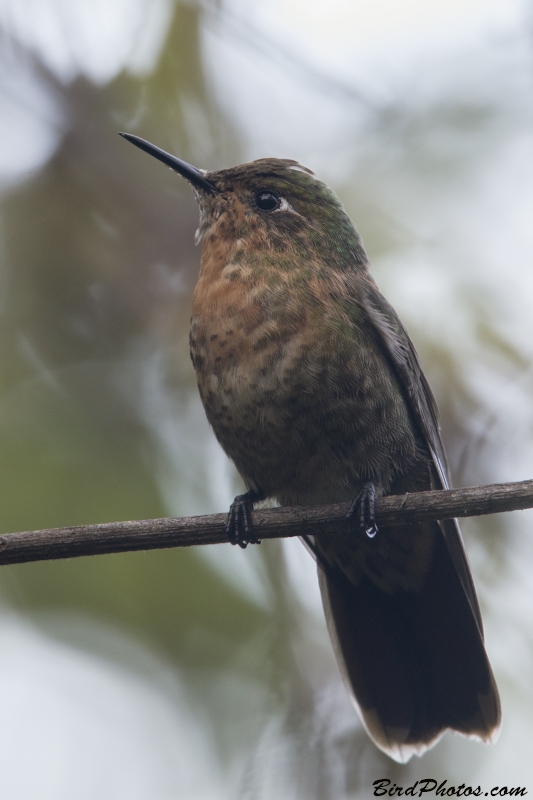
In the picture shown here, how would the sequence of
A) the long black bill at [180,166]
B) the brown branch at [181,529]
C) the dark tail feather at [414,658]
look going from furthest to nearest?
1. the long black bill at [180,166]
2. the dark tail feather at [414,658]
3. the brown branch at [181,529]

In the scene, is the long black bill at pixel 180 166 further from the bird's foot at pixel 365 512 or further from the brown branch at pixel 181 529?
the brown branch at pixel 181 529

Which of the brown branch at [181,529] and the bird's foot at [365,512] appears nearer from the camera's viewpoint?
the brown branch at [181,529]

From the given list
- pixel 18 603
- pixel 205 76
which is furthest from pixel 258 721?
pixel 205 76

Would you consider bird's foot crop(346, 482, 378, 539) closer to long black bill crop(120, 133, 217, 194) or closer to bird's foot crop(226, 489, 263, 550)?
bird's foot crop(226, 489, 263, 550)

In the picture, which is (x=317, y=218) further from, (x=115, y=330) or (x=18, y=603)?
(x=18, y=603)

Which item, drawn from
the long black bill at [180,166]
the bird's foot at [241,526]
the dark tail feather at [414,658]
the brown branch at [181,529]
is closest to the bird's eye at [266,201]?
the long black bill at [180,166]

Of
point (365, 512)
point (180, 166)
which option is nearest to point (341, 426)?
point (365, 512)

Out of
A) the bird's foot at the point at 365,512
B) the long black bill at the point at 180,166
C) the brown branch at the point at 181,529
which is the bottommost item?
the brown branch at the point at 181,529
